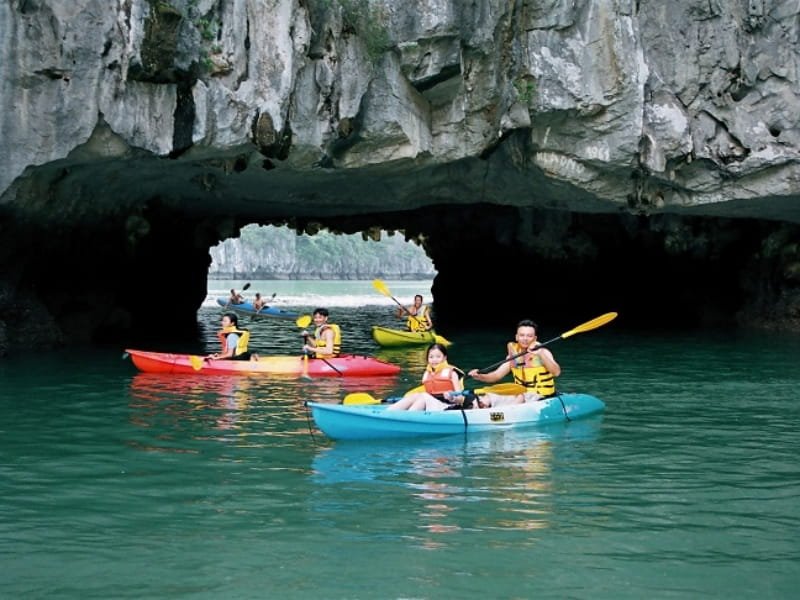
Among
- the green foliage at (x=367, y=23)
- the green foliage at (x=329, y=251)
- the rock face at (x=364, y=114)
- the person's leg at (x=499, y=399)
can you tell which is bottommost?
the person's leg at (x=499, y=399)

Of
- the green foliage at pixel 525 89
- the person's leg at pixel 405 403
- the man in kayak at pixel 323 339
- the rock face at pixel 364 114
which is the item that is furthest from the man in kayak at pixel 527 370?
the green foliage at pixel 525 89

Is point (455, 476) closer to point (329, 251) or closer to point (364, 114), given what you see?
point (364, 114)

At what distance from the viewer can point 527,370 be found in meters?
11.0

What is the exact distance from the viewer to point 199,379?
46.9 ft

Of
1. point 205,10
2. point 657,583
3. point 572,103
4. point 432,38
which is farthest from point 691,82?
point 657,583

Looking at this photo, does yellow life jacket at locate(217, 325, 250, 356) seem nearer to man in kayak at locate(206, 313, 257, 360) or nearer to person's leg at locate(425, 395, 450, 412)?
man in kayak at locate(206, 313, 257, 360)

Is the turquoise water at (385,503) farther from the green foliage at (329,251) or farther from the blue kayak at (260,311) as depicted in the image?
the green foliage at (329,251)

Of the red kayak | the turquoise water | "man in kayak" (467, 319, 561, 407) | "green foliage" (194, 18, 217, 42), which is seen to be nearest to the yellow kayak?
the red kayak

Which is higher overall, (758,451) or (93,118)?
(93,118)

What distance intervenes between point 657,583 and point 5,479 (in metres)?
5.14

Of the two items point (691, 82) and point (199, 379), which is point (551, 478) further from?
point (691, 82)

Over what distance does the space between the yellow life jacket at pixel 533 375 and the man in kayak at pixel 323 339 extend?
4.90 m

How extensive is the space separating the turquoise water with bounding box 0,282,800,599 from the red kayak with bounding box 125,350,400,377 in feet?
Answer: 6.83

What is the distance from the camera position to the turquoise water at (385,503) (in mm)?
5301
